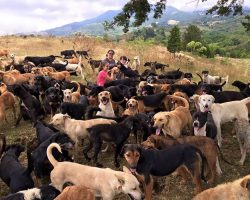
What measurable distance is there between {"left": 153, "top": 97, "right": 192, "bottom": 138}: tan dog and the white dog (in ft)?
1.69

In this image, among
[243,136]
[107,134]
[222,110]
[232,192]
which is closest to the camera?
[232,192]

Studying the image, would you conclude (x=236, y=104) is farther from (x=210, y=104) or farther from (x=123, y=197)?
(x=123, y=197)

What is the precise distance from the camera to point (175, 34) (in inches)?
1401

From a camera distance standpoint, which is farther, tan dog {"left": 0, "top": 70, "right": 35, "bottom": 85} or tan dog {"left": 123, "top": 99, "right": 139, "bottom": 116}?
tan dog {"left": 0, "top": 70, "right": 35, "bottom": 85}

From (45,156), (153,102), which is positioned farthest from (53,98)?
(45,156)

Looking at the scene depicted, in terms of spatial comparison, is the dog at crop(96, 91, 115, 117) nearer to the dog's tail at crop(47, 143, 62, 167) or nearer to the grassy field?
the grassy field

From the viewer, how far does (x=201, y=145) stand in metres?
7.12

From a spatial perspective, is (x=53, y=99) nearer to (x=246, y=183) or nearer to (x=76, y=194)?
(x=76, y=194)

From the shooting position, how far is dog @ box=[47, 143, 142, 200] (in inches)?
229

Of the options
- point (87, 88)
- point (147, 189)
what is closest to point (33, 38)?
point (87, 88)

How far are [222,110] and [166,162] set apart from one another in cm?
301

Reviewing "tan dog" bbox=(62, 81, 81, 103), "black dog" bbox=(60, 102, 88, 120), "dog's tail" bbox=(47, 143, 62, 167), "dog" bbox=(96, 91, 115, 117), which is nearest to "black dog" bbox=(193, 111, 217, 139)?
"dog" bbox=(96, 91, 115, 117)

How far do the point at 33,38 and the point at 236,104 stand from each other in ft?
91.6

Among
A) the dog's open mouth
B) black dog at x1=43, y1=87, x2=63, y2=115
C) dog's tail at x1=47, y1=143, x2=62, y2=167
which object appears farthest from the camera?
black dog at x1=43, y1=87, x2=63, y2=115
